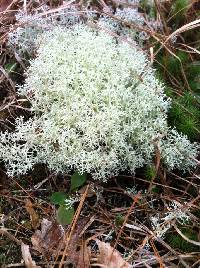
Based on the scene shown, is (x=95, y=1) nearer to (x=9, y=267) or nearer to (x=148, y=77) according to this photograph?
(x=148, y=77)

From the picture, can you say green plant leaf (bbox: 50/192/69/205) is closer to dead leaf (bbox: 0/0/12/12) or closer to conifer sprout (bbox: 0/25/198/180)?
conifer sprout (bbox: 0/25/198/180)

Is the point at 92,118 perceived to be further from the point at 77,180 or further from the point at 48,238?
the point at 48,238

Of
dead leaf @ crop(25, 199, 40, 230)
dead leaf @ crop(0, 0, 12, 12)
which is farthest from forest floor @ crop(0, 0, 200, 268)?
dead leaf @ crop(0, 0, 12, 12)

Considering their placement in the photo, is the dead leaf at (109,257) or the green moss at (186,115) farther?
the green moss at (186,115)

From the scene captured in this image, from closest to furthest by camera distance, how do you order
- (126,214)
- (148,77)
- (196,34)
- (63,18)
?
(126,214), (148,77), (63,18), (196,34)

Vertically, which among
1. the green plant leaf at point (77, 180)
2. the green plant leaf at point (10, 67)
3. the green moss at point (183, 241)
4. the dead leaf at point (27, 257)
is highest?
the green plant leaf at point (10, 67)

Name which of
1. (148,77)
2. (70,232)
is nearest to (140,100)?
(148,77)

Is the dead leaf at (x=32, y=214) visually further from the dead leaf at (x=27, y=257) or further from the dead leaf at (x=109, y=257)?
the dead leaf at (x=109, y=257)

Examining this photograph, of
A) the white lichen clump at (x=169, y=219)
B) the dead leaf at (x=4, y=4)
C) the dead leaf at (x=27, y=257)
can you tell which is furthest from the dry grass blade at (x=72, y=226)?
the dead leaf at (x=4, y=4)
